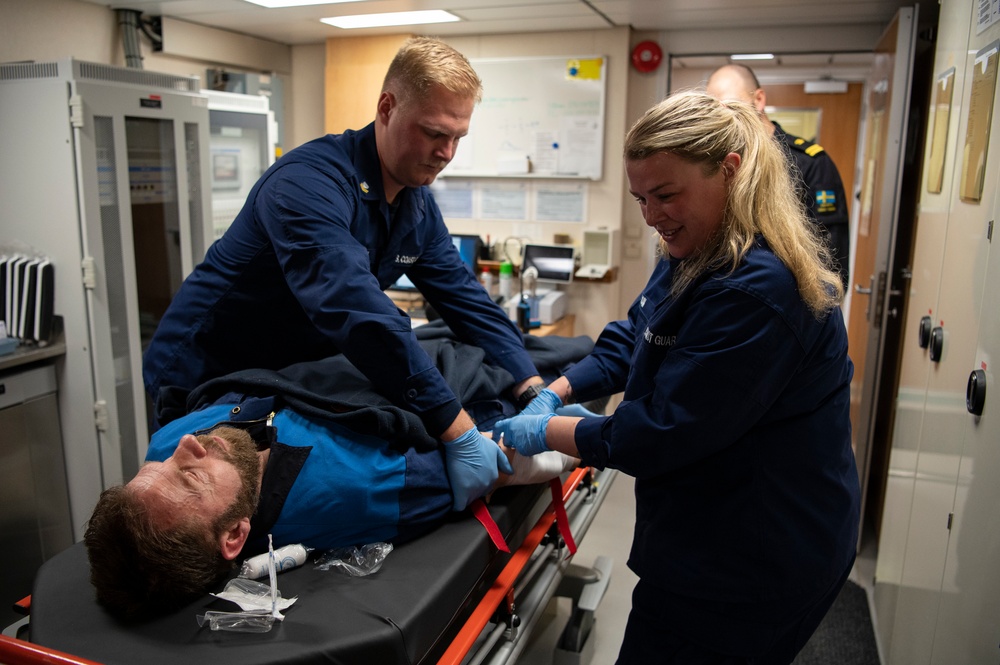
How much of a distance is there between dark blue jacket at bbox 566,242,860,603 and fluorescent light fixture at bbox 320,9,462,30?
281 centimetres

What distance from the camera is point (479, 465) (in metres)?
1.54

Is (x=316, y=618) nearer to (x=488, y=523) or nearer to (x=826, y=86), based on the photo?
(x=488, y=523)

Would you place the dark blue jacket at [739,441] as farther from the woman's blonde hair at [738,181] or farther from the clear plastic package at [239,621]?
the clear plastic package at [239,621]

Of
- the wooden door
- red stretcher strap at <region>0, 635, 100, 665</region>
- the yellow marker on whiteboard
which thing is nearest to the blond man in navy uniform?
the wooden door

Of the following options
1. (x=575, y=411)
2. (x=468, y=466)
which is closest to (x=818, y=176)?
(x=575, y=411)

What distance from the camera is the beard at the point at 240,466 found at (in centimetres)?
133

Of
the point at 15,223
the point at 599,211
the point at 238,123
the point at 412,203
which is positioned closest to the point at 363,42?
the point at 238,123

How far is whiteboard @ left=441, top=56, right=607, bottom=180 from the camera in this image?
3.94 metres

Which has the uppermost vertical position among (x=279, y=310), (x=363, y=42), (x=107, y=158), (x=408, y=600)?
(x=363, y=42)

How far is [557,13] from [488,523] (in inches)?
109

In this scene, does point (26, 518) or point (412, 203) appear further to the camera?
point (26, 518)

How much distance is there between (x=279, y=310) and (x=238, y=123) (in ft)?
7.52

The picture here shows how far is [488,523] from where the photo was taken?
61.0 inches

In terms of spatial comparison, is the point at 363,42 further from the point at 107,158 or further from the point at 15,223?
the point at 15,223
